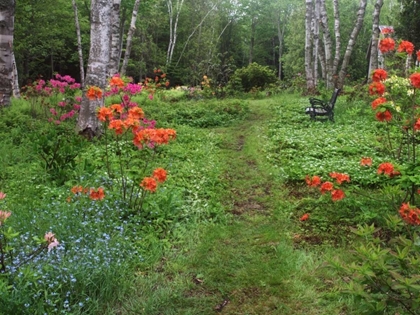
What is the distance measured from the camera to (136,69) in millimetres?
30156

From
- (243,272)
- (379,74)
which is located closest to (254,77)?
(379,74)

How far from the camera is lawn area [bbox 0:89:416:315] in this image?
290 cm

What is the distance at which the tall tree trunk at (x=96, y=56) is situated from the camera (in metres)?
7.43

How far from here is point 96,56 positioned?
7.53m

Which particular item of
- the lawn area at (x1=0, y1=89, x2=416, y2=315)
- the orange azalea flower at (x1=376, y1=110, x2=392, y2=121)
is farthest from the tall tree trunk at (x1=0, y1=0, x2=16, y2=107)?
the orange azalea flower at (x1=376, y1=110, x2=392, y2=121)

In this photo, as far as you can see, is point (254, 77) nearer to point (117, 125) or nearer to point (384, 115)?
point (384, 115)

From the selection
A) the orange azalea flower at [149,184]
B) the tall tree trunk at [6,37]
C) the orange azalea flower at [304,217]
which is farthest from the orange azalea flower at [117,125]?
the tall tree trunk at [6,37]

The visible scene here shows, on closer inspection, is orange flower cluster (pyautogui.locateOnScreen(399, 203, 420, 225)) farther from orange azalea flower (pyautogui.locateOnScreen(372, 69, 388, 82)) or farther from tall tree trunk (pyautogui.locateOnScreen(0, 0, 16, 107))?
tall tree trunk (pyautogui.locateOnScreen(0, 0, 16, 107))

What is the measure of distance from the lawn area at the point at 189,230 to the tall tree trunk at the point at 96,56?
41 centimetres

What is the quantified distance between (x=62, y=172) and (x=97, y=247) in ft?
6.83

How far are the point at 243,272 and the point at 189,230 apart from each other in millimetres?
946

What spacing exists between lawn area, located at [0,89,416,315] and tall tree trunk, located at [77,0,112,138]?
408 mm

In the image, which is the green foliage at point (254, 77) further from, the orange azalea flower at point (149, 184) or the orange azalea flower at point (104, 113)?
the orange azalea flower at point (149, 184)

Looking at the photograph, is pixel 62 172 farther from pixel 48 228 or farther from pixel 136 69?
pixel 136 69
